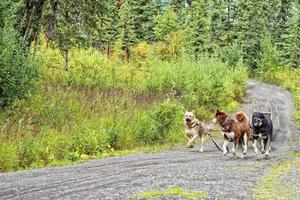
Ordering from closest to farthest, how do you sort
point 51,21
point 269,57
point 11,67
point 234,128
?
1. point 234,128
2. point 11,67
3. point 51,21
4. point 269,57

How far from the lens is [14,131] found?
1385cm

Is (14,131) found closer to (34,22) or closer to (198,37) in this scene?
(34,22)

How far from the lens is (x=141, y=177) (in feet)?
34.2

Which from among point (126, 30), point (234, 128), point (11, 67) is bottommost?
point (234, 128)

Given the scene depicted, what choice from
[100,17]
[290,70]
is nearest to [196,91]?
[100,17]

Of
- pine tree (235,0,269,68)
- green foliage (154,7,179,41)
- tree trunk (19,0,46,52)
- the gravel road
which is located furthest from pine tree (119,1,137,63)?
the gravel road

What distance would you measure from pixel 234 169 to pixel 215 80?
15339 mm

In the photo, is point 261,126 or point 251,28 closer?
point 261,126

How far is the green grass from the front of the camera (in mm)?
8516

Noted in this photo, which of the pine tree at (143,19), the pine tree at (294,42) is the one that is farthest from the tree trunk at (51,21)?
the pine tree at (143,19)

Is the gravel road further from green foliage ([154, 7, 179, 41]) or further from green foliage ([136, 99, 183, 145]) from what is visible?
green foliage ([154, 7, 179, 41])

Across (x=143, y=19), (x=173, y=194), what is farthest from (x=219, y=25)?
(x=173, y=194)

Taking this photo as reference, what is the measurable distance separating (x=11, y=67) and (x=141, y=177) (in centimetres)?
658

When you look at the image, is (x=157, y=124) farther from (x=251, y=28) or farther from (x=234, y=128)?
(x=251, y=28)
